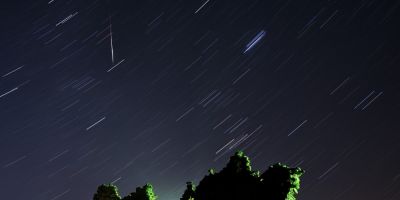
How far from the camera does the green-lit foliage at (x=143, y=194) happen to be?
16281mm

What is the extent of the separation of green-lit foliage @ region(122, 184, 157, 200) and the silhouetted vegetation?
12.6 ft

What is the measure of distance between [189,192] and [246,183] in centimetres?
323

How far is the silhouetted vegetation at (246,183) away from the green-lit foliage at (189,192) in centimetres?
→ 162

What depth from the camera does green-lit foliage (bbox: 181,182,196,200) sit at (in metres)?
14.9

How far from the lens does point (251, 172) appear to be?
42.9 feet

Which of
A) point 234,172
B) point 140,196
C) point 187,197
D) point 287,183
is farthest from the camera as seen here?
point 140,196

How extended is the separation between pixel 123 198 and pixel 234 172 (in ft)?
21.0

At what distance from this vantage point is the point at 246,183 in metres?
12.7

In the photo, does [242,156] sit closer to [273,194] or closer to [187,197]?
[273,194]

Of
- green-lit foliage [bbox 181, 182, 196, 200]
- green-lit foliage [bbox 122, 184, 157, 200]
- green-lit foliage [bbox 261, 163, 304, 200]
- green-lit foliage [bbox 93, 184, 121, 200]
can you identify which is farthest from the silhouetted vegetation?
green-lit foliage [bbox 93, 184, 121, 200]

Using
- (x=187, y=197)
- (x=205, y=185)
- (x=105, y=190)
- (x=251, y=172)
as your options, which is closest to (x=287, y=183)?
(x=251, y=172)

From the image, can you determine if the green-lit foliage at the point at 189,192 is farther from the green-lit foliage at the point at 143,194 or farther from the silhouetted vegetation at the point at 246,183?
the green-lit foliage at the point at 143,194

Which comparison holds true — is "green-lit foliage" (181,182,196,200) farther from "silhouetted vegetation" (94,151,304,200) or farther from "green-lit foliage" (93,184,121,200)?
"green-lit foliage" (93,184,121,200)

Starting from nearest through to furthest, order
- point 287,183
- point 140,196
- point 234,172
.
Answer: point 287,183, point 234,172, point 140,196
